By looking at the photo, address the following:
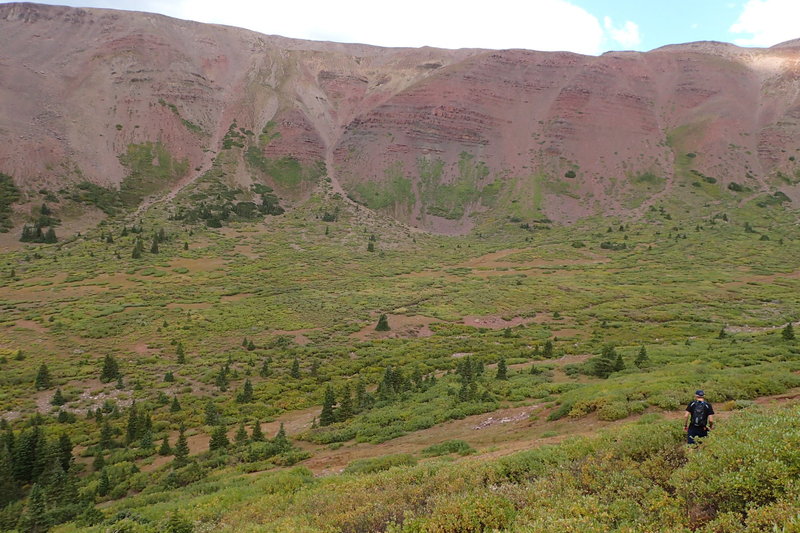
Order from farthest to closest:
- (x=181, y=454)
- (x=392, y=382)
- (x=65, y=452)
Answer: (x=392, y=382)
(x=65, y=452)
(x=181, y=454)

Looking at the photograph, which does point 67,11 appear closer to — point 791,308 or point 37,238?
point 37,238

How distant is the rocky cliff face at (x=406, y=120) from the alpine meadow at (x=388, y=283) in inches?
33.2

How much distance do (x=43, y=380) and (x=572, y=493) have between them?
3265 centimetres

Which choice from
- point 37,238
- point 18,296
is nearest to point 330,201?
point 37,238

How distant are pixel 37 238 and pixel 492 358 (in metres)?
75.6

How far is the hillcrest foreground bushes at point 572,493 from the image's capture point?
640 centimetres

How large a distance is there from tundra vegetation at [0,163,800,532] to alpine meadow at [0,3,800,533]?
0.15 meters

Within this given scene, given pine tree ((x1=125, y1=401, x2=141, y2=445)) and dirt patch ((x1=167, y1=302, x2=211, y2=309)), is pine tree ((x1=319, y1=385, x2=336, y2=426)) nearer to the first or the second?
pine tree ((x1=125, y1=401, x2=141, y2=445))

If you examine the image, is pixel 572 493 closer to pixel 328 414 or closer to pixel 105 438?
pixel 328 414

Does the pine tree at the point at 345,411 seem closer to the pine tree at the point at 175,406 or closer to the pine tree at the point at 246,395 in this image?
the pine tree at the point at 246,395

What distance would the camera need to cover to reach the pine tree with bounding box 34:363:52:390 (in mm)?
26750

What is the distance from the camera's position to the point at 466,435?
1619 centimetres

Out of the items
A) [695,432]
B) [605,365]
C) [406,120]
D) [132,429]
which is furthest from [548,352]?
[406,120]

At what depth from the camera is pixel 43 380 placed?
26.9m
